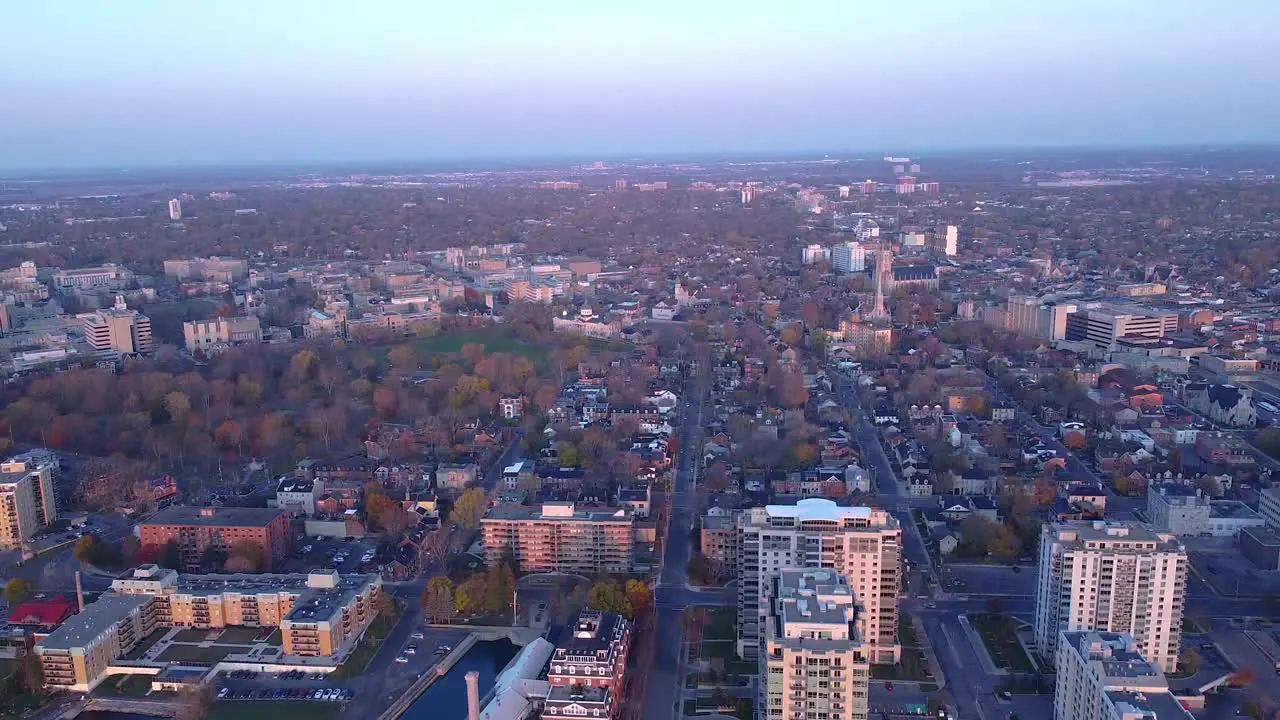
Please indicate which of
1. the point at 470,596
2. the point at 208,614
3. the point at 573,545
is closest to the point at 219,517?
the point at 208,614

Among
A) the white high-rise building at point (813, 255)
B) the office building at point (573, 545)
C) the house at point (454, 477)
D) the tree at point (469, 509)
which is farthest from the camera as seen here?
the white high-rise building at point (813, 255)

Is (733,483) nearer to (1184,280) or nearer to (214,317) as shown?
(214,317)

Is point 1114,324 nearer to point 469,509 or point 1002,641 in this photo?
point 1002,641

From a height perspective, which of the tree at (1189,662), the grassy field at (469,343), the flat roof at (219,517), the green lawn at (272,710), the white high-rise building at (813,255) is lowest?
the green lawn at (272,710)

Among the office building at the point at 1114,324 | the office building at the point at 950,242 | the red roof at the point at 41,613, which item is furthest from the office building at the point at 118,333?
the office building at the point at 950,242

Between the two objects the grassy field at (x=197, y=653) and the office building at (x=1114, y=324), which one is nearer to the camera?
the grassy field at (x=197, y=653)

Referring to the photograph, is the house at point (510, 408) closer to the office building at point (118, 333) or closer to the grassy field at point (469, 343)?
the grassy field at point (469, 343)
